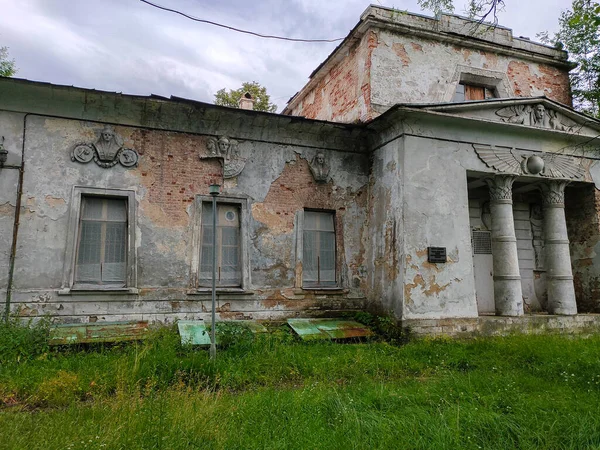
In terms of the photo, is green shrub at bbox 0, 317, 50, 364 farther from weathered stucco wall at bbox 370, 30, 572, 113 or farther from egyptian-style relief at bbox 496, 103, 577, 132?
egyptian-style relief at bbox 496, 103, 577, 132

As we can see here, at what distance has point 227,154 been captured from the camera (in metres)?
9.06

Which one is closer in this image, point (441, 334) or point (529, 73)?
point (441, 334)

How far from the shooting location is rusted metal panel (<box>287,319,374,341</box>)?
27.0 ft

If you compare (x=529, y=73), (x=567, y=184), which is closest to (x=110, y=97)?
(x=567, y=184)

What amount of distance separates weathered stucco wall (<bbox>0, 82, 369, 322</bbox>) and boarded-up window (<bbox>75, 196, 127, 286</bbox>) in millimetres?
288

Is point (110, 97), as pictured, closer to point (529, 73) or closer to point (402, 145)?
point (402, 145)

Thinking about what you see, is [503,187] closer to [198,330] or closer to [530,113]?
[530,113]

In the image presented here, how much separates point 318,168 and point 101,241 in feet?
15.1

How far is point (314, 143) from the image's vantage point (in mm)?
9820

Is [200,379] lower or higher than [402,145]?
lower

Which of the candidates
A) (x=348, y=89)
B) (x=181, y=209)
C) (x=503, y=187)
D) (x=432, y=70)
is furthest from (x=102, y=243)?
(x=432, y=70)

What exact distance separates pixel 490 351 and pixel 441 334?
1170 mm

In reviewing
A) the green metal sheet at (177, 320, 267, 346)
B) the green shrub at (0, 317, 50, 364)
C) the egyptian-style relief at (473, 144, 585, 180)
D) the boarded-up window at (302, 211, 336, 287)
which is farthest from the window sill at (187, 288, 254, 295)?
the egyptian-style relief at (473, 144, 585, 180)

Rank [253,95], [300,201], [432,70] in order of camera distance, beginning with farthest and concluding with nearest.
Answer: [253,95] → [432,70] → [300,201]
